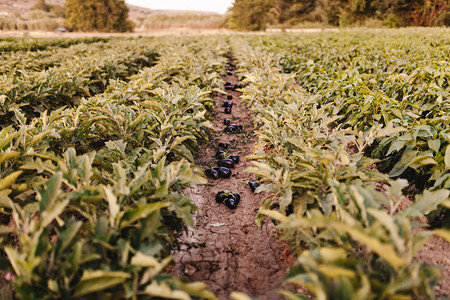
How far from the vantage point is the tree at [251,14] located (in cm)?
3856

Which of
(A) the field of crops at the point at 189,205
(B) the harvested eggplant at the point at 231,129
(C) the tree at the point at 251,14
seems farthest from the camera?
(C) the tree at the point at 251,14

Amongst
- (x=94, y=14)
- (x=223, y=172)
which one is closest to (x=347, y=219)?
(x=223, y=172)

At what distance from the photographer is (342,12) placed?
33.1 metres

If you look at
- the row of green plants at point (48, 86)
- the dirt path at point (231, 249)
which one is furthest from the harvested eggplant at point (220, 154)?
the row of green plants at point (48, 86)

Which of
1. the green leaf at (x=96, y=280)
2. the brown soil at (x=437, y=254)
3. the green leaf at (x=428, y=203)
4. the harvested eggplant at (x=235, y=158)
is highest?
the green leaf at (x=428, y=203)

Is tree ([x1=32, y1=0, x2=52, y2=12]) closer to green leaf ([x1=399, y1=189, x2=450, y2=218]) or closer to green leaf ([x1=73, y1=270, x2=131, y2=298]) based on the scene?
green leaf ([x1=73, y1=270, x2=131, y2=298])

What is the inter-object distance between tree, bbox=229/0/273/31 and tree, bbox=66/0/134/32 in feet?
54.9

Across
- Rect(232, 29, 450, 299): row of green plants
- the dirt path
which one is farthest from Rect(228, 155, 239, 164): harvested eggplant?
Rect(232, 29, 450, 299): row of green plants

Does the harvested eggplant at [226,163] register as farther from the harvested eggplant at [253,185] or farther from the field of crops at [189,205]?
the harvested eggplant at [253,185]

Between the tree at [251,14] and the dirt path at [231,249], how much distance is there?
4097 centimetres

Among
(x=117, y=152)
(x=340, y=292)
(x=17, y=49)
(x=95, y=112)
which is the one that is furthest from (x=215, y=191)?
(x=17, y=49)

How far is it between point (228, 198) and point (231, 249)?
69 centimetres

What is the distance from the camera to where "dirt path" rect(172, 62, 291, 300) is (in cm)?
186

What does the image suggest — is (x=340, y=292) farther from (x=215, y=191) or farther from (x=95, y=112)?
(x=95, y=112)
